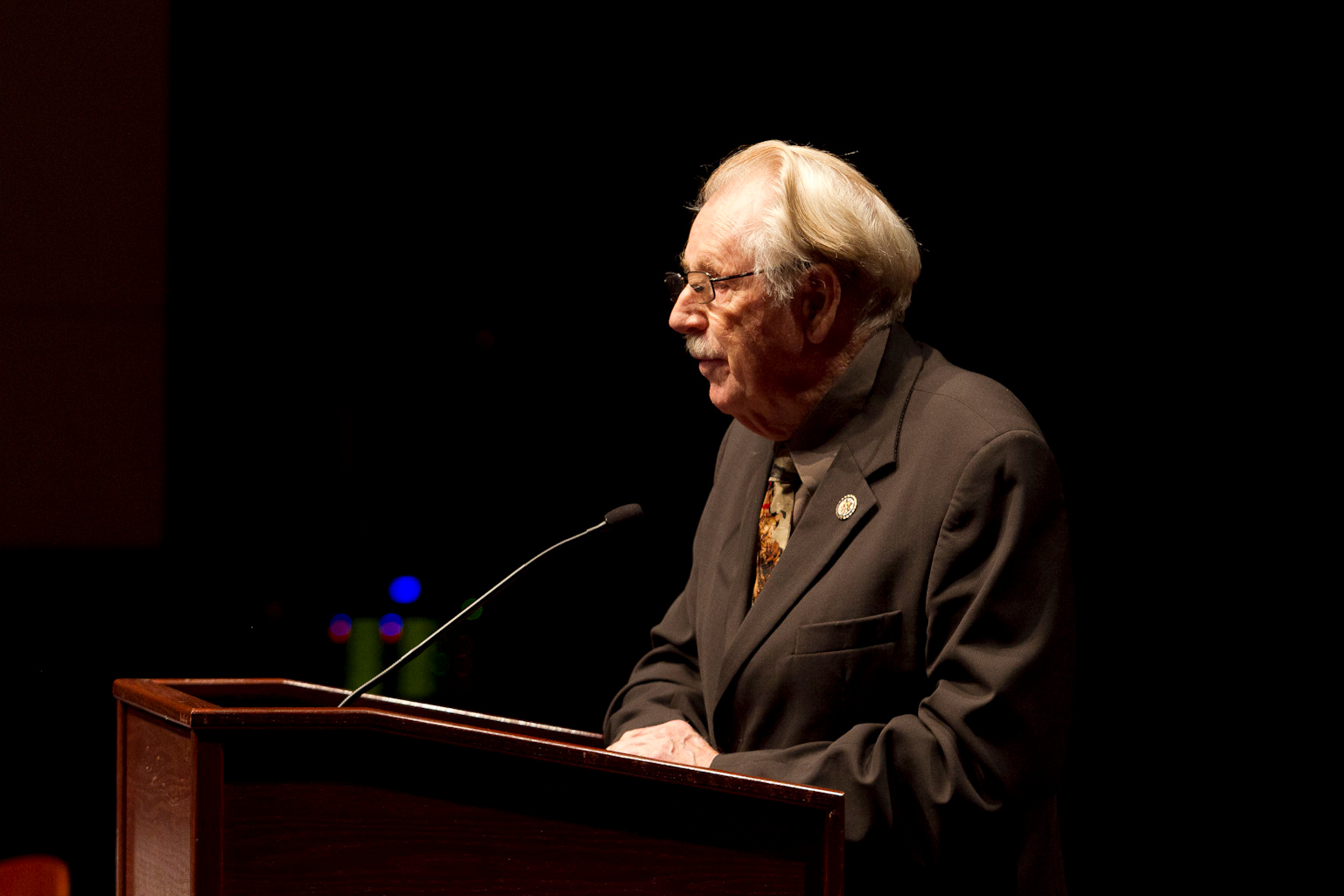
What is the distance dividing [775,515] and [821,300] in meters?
0.33

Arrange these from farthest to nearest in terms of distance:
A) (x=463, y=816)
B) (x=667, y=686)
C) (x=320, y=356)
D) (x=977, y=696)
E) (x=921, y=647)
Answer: (x=320, y=356) < (x=667, y=686) < (x=921, y=647) < (x=977, y=696) < (x=463, y=816)

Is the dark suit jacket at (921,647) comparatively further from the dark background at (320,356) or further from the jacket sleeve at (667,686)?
the dark background at (320,356)

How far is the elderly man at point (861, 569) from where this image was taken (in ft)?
4.71

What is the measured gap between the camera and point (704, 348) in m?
1.83

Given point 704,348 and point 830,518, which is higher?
point 704,348

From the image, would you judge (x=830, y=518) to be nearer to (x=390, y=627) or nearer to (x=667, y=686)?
(x=667, y=686)

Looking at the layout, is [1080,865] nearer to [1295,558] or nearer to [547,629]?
[1295,558]

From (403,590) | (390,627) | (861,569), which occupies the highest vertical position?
(861,569)

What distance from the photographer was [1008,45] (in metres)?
2.70

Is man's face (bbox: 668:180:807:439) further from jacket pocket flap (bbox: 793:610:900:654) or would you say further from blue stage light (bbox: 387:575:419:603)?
blue stage light (bbox: 387:575:419:603)

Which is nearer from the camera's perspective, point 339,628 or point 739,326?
point 739,326

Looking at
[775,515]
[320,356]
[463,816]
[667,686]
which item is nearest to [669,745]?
[667,686]

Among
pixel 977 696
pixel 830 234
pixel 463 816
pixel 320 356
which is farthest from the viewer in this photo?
pixel 320 356

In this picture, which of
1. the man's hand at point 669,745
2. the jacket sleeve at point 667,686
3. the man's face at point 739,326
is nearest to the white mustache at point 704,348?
the man's face at point 739,326
